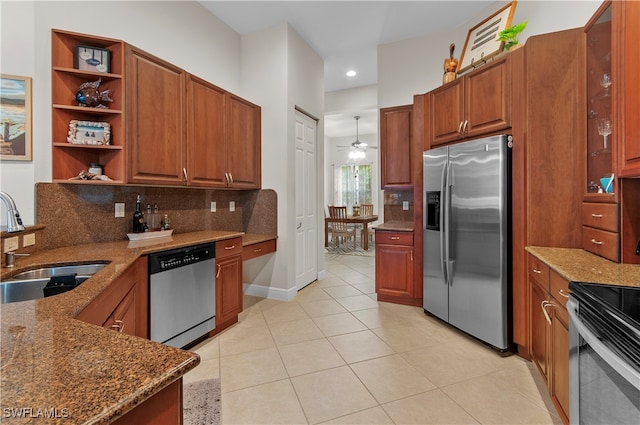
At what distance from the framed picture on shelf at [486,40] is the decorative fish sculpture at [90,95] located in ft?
10.5

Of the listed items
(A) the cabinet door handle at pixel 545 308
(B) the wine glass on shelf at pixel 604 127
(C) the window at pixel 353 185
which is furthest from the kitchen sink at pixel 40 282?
(C) the window at pixel 353 185

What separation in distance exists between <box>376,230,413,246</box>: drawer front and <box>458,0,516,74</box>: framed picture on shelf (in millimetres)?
1795

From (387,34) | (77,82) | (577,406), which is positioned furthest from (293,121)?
(577,406)

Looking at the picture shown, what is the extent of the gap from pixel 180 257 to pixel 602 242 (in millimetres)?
2839

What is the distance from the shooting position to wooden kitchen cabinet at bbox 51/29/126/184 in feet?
6.84

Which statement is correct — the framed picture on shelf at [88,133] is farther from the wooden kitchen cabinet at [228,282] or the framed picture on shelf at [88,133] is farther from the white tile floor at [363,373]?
the white tile floor at [363,373]

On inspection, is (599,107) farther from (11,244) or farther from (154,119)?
(11,244)

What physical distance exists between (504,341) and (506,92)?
1.95 metres

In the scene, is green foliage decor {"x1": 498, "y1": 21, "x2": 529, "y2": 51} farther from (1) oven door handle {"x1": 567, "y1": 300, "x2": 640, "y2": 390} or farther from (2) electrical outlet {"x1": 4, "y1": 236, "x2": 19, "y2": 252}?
(2) electrical outlet {"x1": 4, "y1": 236, "x2": 19, "y2": 252}

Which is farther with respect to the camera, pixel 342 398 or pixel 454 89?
pixel 454 89

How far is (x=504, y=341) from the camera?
228 centimetres

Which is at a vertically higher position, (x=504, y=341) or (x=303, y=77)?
→ (x=303, y=77)

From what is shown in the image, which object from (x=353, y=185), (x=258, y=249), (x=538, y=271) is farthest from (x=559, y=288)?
(x=353, y=185)

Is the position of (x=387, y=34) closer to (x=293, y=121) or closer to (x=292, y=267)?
(x=293, y=121)
